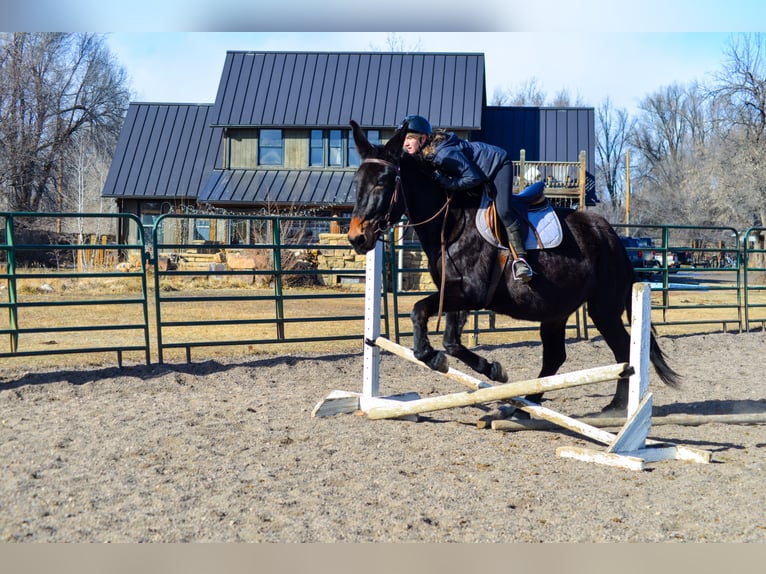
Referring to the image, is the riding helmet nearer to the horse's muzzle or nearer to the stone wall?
the horse's muzzle

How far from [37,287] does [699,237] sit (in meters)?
46.1

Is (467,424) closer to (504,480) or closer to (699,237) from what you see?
(504,480)

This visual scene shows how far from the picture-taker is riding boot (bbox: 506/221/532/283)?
19.5ft

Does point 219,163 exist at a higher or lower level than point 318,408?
higher

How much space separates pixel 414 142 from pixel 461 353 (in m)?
1.73

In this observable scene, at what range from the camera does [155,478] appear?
482 cm

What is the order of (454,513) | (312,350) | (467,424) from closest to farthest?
(454,513), (467,424), (312,350)

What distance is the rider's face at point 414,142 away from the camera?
600cm

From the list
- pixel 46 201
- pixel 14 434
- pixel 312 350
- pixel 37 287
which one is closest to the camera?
pixel 14 434

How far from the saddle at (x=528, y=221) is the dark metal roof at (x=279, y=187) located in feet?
72.3

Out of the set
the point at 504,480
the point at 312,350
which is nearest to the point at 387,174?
the point at 504,480

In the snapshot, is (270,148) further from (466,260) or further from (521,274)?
(521,274)

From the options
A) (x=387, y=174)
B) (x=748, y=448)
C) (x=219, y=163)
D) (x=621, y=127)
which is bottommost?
(x=748, y=448)

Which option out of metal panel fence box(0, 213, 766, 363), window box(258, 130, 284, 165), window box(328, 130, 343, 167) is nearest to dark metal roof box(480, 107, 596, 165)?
window box(328, 130, 343, 167)
